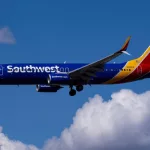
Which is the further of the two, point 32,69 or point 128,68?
point 128,68

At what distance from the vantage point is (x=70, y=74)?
362 feet

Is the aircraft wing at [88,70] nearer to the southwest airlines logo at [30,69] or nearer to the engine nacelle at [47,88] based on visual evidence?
the southwest airlines logo at [30,69]

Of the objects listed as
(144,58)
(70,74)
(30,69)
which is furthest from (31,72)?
(144,58)

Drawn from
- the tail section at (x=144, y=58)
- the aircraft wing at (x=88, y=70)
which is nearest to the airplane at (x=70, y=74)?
the aircraft wing at (x=88, y=70)

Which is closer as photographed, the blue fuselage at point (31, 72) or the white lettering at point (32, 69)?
the blue fuselage at point (31, 72)

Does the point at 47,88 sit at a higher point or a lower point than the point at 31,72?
higher

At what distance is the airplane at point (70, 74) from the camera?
108875 mm

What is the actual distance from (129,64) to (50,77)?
17493mm

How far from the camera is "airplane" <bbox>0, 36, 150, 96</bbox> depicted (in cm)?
10888

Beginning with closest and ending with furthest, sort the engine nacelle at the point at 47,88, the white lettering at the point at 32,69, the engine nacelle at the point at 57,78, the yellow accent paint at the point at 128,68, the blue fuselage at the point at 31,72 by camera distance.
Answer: the blue fuselage at the point at 31,72 → the engine nacelle at the point at 57,78 → the white lettering at the point at 32,69 → the yellow accent paint at the point at 128,68 → the engine nacelle at the point at 47,88

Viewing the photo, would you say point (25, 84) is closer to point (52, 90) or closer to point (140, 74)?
point (52, 90)

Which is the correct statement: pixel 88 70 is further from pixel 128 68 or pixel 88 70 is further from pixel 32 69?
pixel 128 68

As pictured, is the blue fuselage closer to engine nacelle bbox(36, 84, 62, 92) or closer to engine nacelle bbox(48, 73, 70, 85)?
engine nacelle bbox(48, 73, 70, 85)

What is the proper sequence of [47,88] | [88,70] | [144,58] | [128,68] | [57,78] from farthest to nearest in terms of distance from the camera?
[144,58] < [47,88] < [128,68] < [88,70] < [57,78]
